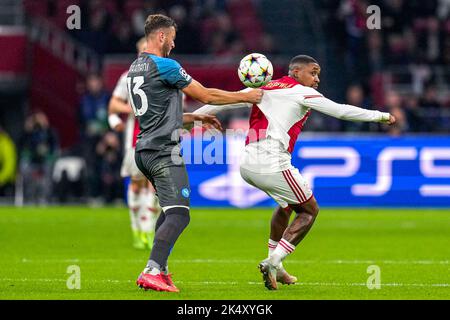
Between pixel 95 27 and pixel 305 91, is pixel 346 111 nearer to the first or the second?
pixel 305 91

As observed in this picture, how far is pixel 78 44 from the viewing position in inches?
1110

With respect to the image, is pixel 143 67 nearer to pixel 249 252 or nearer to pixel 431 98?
pixel 249 252

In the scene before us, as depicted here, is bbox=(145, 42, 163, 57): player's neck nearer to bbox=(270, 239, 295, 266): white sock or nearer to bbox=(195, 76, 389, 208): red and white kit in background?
bbox=(195, 76, 389, 208): red and white kit in background

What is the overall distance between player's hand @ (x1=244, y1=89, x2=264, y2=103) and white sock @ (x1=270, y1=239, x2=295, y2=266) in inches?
49.2

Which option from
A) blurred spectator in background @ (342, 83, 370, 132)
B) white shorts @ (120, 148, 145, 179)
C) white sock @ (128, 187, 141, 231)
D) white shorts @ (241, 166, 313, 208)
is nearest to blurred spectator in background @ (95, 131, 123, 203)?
blurred spectator in background @ (342, 83, 370, 132)

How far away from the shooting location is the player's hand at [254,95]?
935cm

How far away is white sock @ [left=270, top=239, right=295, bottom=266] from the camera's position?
9352 millimetres

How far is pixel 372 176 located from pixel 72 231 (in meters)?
6.70

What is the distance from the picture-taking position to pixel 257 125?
967cm

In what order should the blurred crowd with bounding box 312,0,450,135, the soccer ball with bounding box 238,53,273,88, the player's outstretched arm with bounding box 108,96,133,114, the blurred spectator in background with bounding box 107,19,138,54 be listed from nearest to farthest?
the soccer ball with bounding box 238,53,273,88 < the player's outstretched arm with bounding box 108,96,133,114 < the blurred crowd with bounding box 312,0,450,135 < the blurred spectator in background with bounding box 107,19,138,54

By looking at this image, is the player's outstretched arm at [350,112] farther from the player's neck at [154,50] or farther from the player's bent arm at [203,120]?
the player's neck at [154,50]

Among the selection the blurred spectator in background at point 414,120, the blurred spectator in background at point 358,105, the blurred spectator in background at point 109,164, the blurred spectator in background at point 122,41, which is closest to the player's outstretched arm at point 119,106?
the blurred spectator in background at point 109,164

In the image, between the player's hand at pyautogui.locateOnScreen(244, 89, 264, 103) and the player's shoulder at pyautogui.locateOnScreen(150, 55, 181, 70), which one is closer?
the player's shoulder at pyautogui.locateOnScreen(150, 55, 181, 70)
